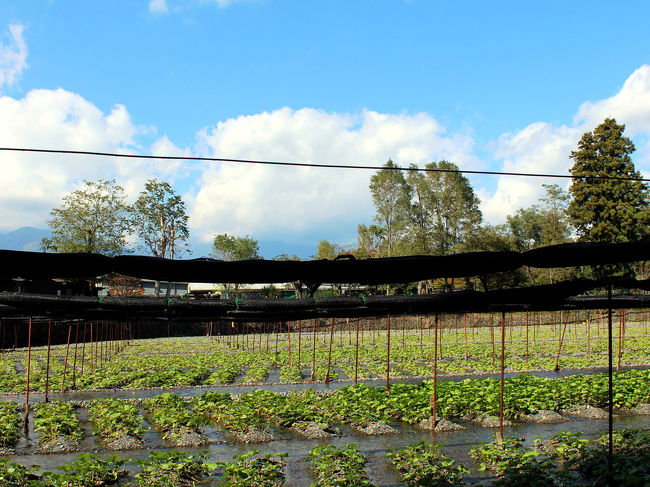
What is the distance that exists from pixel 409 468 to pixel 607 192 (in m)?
33.7

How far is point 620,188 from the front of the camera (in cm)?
3391

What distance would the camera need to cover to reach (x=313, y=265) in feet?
15.3

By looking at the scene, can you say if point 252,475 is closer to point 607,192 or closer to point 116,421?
point 116,421

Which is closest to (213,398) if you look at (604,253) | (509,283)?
(604,253)

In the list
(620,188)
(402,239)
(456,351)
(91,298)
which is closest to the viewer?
(91,298)

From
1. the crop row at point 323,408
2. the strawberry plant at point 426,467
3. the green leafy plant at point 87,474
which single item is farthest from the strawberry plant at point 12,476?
the strawberry plant at point 426,467

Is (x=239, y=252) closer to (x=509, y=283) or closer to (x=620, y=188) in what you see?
(x=509, y=283)

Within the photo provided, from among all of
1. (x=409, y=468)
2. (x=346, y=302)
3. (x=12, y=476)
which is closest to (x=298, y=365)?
(x=346, y=302)

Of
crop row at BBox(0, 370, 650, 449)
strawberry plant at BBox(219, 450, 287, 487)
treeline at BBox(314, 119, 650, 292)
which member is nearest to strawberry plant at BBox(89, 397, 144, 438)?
crop row at BBox(0, 370, 650, 449)

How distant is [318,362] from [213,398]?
8.49m

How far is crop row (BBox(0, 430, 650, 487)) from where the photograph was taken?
5.66 meters

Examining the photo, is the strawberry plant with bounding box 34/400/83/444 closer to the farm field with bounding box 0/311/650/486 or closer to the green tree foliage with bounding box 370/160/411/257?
the farm field with bounding box 0/311/650/486

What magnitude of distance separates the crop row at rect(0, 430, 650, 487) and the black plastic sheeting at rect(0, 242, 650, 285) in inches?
84.6

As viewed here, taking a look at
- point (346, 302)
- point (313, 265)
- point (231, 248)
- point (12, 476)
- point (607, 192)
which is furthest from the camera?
point (231, 248)
